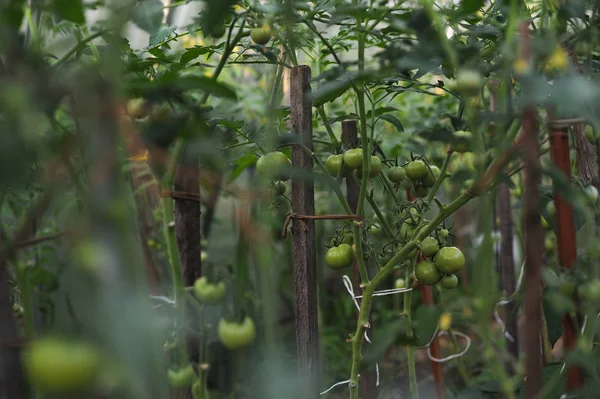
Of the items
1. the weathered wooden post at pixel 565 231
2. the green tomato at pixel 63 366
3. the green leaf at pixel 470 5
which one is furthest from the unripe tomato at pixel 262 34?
the green tomato at pixel 63 366

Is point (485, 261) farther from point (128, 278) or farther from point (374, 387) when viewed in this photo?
point (374, 387)

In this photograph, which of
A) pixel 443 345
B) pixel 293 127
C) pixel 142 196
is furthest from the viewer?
pixel 443 345

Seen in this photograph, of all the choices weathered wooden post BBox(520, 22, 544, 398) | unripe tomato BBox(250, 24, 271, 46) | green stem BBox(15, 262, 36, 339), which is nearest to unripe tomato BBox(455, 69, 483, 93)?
weathered wooden post BBox(520, 22, 544, 398)

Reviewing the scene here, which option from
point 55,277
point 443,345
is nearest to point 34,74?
point 55,277

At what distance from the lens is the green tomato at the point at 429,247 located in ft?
3.36

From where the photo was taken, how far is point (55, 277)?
206cm

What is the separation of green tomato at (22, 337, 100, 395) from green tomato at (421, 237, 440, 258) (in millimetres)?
690

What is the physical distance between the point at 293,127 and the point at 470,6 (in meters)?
0.49

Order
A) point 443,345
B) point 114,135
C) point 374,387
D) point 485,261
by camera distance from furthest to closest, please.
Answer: point 443,345, point 374,387, point 485,261, point 114,135

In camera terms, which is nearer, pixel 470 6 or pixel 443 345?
Result: pixel 470 6

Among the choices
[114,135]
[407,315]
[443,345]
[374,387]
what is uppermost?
[114,135]

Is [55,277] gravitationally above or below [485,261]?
below

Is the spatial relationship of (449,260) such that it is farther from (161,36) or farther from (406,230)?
(161,36)

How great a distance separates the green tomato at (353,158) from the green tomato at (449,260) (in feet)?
0.69
